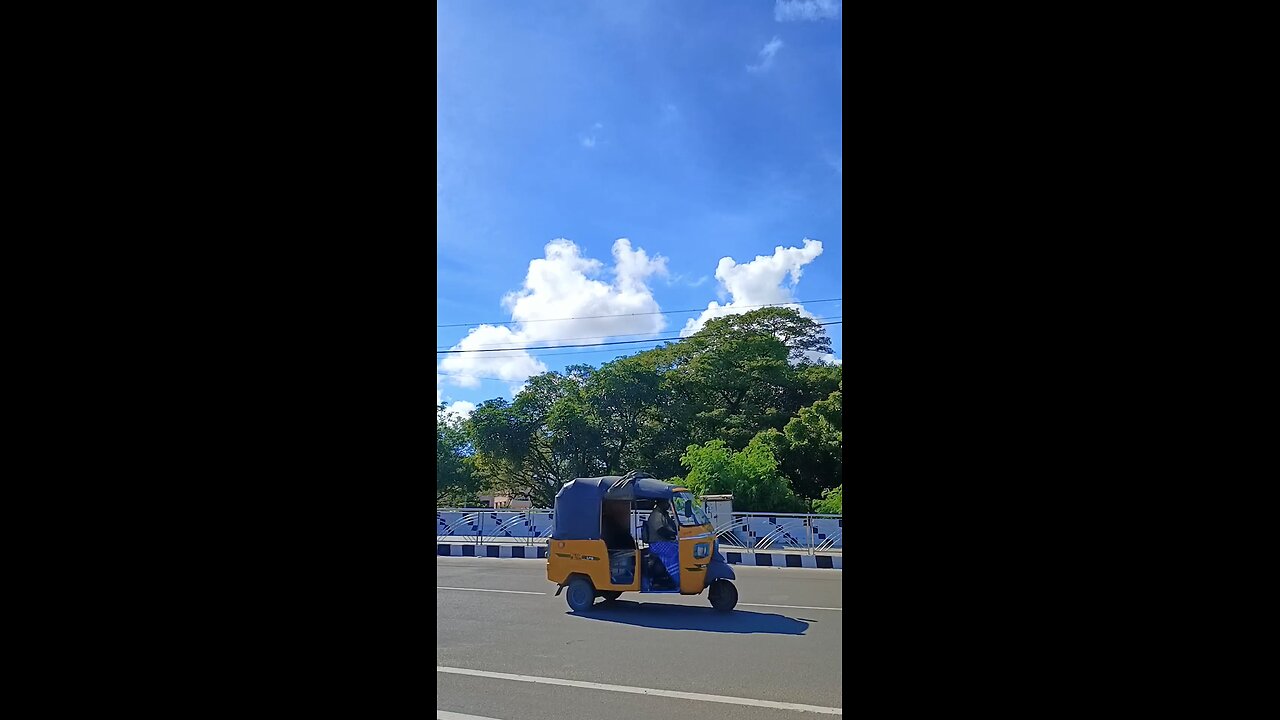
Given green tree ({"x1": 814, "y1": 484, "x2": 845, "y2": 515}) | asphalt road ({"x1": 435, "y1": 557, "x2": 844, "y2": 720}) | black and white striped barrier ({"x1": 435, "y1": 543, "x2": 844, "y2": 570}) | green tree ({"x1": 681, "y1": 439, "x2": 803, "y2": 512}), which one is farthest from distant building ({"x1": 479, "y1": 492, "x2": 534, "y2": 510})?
asphalt road ({"x1": 435, "y1": 557, "x2": 844, "y2": 720})

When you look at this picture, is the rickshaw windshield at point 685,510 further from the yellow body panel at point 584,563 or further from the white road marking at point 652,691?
the white road marking at point 652,691

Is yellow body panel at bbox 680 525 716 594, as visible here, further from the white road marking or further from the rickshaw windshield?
the white road marking

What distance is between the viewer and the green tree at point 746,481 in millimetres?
10703

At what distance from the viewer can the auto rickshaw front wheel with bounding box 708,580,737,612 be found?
5.13 m

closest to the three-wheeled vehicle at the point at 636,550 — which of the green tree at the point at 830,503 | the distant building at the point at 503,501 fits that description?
the green tree at the point at 830,503

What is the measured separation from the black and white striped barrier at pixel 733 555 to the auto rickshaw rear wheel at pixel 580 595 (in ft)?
5.94

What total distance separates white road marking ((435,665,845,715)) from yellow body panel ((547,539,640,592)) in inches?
60.7

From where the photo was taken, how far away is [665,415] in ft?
46.6

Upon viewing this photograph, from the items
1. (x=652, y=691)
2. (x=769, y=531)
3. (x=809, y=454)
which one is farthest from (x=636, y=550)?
(x=809, y=454)

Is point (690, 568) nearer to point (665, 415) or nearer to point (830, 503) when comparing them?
point (830, 503)
